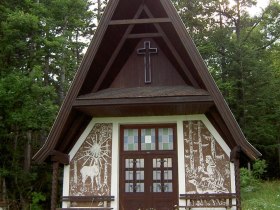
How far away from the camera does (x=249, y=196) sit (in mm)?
14625

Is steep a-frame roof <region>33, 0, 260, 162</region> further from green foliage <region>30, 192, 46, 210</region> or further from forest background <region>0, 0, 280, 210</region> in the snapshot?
green foliage <region>30, 192, 46, 210</region>

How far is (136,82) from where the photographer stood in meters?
9.30

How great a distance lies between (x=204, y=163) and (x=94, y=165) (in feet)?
8.61

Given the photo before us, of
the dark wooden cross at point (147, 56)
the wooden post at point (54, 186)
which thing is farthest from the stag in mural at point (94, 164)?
the dark wooden cross at point (147, 56)

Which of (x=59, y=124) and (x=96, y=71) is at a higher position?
(x=96, y=71)

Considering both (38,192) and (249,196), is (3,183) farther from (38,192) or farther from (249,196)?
(249,196)

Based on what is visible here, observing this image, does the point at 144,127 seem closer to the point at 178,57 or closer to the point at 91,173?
the point at 91,173

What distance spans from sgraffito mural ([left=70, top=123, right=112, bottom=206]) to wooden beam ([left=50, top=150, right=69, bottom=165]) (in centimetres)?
18

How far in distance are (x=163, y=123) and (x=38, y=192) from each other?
8647 mm

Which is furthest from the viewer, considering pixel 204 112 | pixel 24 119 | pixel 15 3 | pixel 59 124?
pixel 15 3

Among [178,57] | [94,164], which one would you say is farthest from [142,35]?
[94,164]

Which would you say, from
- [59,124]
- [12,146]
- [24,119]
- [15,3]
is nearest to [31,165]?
[12,146]

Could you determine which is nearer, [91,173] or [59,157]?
[59,157]

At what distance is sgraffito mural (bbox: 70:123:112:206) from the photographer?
8828 mm
